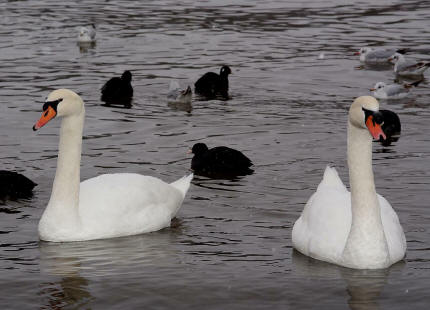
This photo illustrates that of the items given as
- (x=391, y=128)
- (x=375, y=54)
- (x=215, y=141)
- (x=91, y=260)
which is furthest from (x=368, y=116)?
(x=375, y=54)

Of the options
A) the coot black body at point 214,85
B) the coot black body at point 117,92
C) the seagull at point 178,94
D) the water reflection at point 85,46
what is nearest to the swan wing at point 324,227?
the seagull at point 178,94

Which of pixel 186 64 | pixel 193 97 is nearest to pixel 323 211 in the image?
pixel 193 97

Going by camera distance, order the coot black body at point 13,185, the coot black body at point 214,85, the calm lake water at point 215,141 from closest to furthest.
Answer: the calm lake water at point 215,141 < the coot black body at point 13,185 < the coot black body at point 214,85

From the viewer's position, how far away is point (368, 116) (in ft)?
29.2

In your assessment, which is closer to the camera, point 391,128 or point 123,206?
point 123,206

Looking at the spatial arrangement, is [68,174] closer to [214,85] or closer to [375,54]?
[214,85]

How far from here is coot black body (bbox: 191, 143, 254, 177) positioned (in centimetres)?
1370

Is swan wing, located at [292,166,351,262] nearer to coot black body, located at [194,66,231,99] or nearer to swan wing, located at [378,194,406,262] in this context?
swan wing, located at [378,194,406,262]

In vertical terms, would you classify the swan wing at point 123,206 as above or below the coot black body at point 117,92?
below

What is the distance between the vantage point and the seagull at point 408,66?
70.7 feet

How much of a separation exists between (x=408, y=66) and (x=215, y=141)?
23.8ft

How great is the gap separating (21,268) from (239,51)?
15287mm

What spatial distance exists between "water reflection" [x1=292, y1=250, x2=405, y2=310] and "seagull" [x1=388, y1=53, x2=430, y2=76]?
1229 cm

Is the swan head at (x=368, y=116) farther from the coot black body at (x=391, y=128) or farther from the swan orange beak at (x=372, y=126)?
the coot black body at (x=391, y=128)
